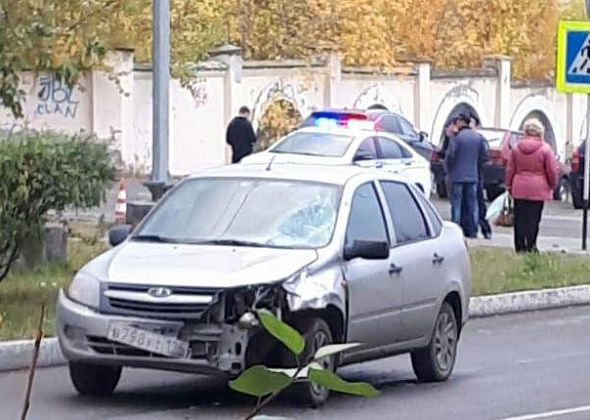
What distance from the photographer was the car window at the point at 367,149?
27.4m

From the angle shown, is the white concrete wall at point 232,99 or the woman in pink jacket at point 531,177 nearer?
the woman in pink jacket at point 531,177

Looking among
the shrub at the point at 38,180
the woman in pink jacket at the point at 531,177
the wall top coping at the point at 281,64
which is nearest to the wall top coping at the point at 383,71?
the wall top coping at the point at 281,64

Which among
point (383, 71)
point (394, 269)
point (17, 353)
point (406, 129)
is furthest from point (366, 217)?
point (383, 71)

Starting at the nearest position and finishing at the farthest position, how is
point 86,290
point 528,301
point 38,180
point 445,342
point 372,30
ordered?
point 86,290, point 445,342, point 38,180, point 528,301, point 372,30

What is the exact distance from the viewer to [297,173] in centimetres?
1240

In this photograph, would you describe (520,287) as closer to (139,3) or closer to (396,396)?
(139,3)

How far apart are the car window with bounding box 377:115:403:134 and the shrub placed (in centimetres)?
2011

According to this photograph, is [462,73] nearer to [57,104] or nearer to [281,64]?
[281,64]

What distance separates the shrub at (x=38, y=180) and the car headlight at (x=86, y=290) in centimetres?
344

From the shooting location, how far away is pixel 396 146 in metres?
28.6

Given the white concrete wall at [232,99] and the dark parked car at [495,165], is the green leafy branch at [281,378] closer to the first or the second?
the white concrete wall at [232,99]

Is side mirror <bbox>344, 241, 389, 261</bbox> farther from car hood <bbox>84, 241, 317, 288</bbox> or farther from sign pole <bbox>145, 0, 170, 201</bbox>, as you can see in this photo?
sign pole <bbox>145, 0, 170, 201</bbox>

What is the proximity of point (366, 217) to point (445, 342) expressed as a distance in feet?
3.95

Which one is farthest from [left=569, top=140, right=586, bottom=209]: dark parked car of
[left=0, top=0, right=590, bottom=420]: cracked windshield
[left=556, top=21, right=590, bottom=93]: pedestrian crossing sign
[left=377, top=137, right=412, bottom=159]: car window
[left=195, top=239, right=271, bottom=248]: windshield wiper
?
[left=195, top=239, right=271, bottom=248]: windshield wiper
